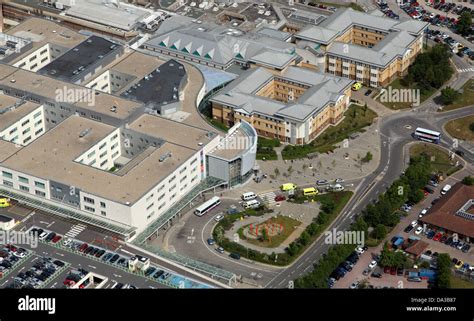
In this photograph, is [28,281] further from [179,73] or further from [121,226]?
[179,73]

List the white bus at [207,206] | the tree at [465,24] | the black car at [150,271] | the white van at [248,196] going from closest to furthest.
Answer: the black car at [150,271] → the white bus at [207,206] → the white van at [248,196] → the tree at [465,24]

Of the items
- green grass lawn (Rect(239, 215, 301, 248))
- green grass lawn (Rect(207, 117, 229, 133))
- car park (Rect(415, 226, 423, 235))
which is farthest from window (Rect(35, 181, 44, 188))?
car park (Rect(415, 226, 423, 235))

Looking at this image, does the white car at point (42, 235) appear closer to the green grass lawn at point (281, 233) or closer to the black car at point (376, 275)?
the green grass lawn at point (281, 233)

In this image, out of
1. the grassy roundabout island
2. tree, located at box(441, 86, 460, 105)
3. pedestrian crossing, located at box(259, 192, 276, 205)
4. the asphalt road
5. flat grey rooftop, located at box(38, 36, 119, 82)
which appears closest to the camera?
the asphalt road

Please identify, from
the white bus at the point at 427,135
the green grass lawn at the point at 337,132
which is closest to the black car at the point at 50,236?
the green grass lawn at the point at 337,132

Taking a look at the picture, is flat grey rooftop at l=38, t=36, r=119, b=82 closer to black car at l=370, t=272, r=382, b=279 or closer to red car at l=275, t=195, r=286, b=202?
red car at l=275, t=195, r=286, b=202

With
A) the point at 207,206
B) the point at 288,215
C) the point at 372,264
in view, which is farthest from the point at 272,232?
the point at 372,264

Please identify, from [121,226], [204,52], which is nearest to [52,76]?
[204,52]
